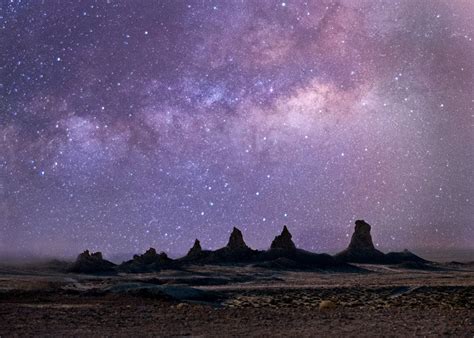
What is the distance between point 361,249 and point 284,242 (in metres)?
17.3

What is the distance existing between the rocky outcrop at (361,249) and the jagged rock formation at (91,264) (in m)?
41.4

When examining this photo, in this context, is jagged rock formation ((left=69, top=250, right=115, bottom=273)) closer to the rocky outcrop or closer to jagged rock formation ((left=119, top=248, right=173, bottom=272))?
jagged rock formation ((left=119, top=248, right=173, bottom=272))

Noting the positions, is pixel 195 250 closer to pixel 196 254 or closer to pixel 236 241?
pixel 196 254

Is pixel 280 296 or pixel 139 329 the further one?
pixel 280 296

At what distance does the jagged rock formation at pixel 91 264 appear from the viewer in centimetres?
7125

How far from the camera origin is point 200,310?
2372cm

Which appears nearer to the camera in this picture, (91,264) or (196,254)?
(91,264)

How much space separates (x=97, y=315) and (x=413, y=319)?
1272 cm

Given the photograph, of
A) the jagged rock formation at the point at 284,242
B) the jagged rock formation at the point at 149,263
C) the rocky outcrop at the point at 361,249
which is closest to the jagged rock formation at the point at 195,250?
the jagged rock formation at the point at 149,263

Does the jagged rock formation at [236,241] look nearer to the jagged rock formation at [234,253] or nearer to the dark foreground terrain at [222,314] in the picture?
the jagged rock formation at [234,253]

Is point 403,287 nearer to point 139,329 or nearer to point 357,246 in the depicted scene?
point 139,329

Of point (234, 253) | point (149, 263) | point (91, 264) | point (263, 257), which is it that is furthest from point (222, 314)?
point (234, 253)

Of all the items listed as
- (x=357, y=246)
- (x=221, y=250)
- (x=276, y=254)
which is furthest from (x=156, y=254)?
(x=357, y=246)

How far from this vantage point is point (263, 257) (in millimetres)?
84250
